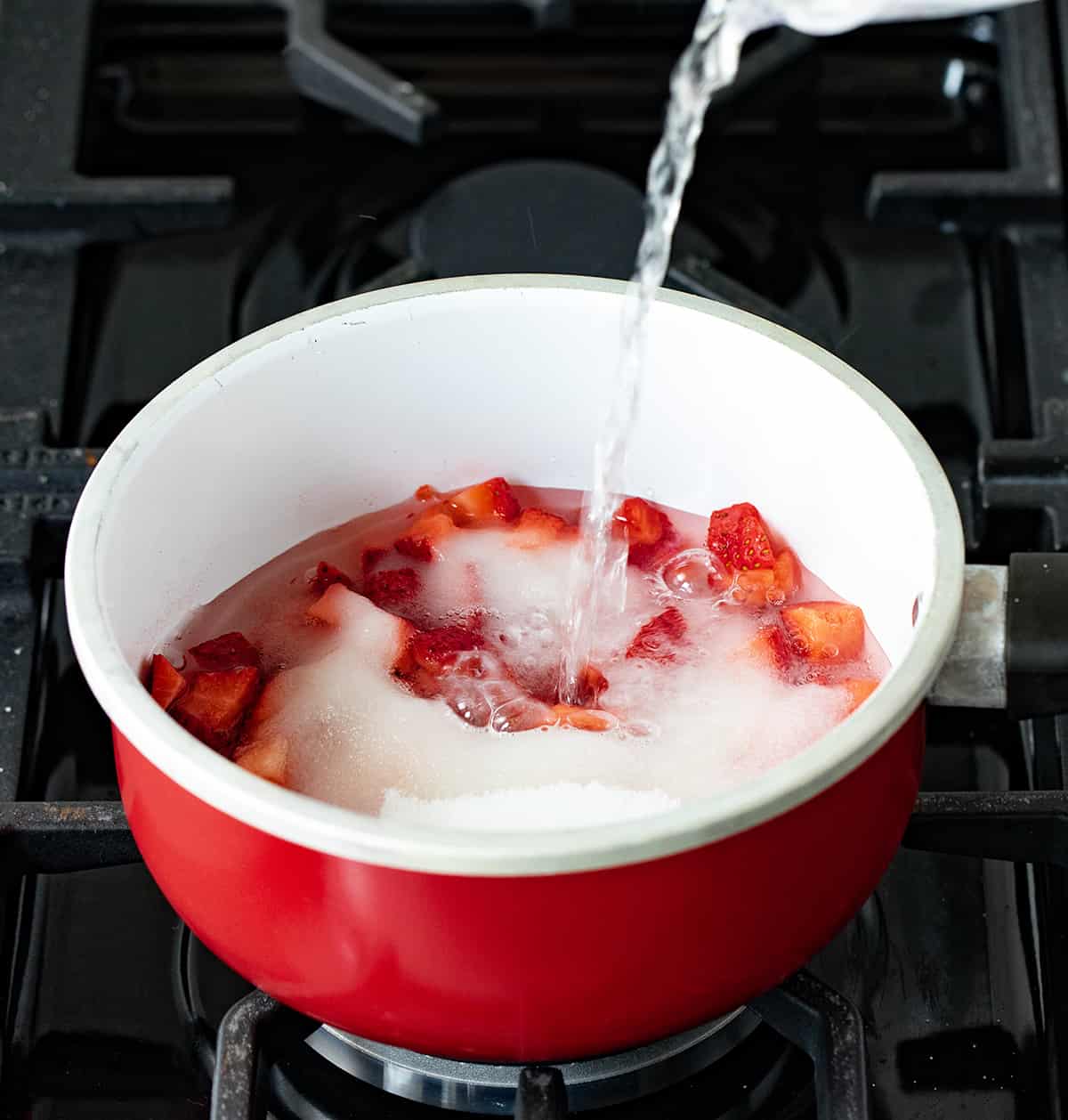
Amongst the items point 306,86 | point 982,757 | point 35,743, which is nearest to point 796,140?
point 306,86

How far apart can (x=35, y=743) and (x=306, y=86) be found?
1.22 feet

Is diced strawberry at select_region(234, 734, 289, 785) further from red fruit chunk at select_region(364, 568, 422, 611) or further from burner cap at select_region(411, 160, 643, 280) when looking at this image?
burner cap at select_region(411, 160, 643, 280)

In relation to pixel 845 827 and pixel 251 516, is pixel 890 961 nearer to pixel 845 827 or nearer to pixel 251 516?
pixel 845 827

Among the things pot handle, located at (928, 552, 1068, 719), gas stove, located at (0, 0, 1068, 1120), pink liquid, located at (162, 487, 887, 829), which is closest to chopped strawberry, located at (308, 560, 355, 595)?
pink liquid, located at (162, 487, 887, 829)

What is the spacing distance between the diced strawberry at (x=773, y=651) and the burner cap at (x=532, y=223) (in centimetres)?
23

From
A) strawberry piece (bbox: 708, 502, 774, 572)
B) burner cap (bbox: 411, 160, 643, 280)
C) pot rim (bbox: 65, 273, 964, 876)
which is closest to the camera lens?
pot rim (bbox: 65, 273, 964, 876)

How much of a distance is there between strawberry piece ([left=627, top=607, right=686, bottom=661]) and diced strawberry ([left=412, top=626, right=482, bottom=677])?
0.18ft

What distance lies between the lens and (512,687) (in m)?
0.59

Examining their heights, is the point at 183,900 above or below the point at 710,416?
below

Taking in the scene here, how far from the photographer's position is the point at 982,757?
65 cm

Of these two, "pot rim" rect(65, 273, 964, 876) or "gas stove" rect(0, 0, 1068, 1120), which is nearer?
"pot rim" rect(65, 273, 964, 876)

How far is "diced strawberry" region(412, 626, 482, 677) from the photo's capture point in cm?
59

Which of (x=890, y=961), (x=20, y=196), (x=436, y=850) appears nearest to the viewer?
(x=436, y=850)

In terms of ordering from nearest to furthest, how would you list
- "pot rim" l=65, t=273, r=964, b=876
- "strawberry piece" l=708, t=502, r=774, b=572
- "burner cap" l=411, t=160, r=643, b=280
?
"pot rim" l=65, t=273, r=964, b=876 → "strawberry piece" l=708, t=502, r=774, b=572 → "burner cap" l=411, t=160, r=643, b=280
